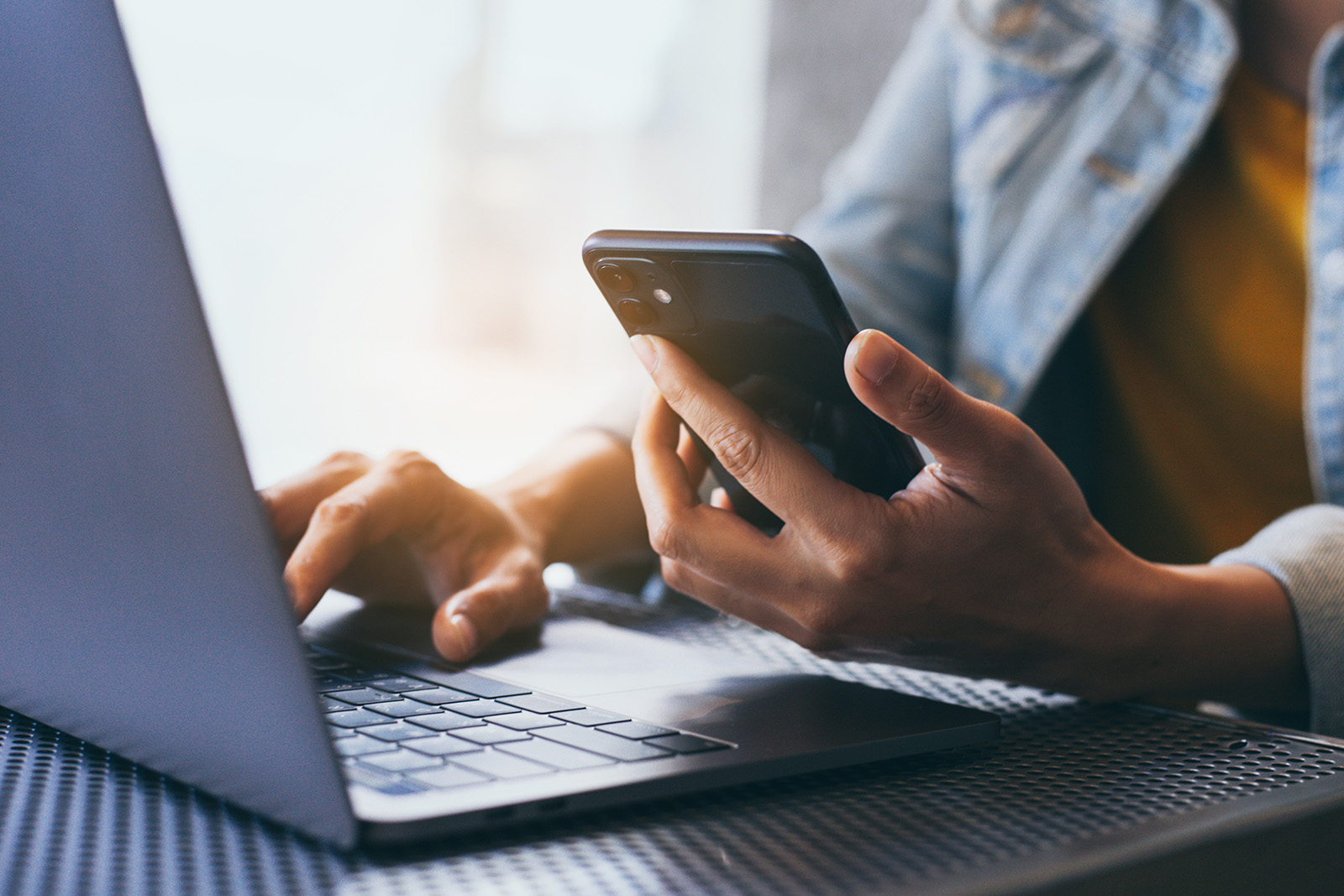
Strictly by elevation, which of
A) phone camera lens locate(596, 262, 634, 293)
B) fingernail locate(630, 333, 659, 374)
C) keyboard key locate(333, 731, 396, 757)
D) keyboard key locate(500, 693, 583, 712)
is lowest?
keyboard key locate(500, 693, 583, 712)

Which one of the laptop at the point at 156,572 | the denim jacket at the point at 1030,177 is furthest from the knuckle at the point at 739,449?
the denim jacket at the point at 1030,177

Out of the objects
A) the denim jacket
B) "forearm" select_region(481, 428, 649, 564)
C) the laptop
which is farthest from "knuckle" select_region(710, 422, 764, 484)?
the denim jacket

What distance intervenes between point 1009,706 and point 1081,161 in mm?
655

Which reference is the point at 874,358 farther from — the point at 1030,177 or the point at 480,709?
the point at 1030,177

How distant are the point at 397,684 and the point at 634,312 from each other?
6.6 inches

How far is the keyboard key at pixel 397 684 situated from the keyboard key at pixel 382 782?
94 millimetres

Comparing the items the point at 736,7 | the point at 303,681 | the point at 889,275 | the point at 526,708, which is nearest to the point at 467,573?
the point at 526,708

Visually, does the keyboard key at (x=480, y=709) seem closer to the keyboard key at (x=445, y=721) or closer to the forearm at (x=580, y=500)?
the keyboard key at (x=445, y=721)

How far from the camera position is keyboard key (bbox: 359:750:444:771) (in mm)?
285

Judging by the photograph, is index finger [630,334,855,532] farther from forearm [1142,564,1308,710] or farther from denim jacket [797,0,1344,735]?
denim jacket [797,0,1344,735]

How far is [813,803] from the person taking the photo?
301mm

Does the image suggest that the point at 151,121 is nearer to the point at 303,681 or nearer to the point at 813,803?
the point at 303,681

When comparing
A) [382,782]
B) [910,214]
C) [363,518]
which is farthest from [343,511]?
[910,214]

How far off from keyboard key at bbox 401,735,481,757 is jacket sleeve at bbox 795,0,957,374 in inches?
29.0
